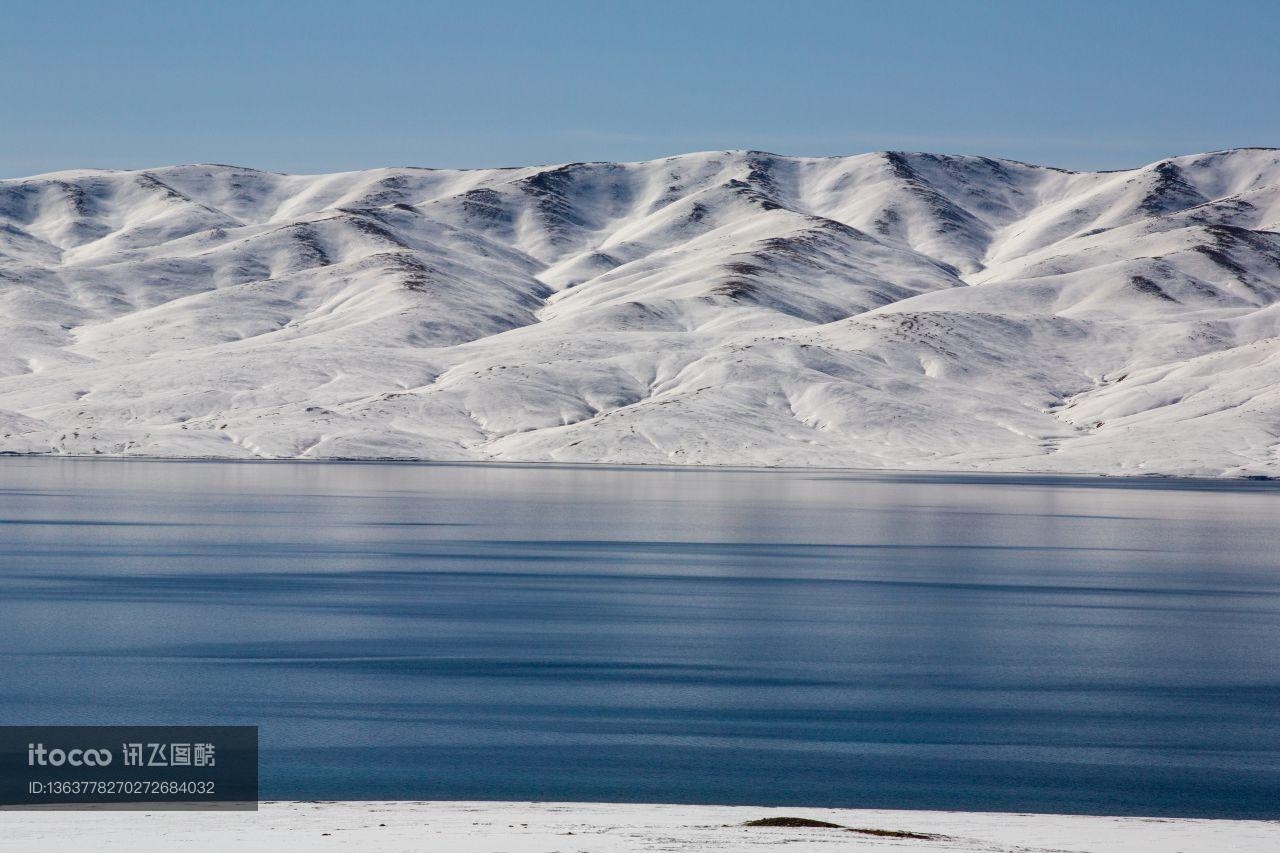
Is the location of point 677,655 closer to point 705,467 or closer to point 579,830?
point 579,830

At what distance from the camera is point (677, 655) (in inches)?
1421

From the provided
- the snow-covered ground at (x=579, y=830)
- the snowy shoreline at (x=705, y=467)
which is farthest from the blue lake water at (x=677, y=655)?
the snowy shoreline at (x=705, y=467)

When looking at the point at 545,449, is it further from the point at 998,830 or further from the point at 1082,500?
the point at 998,830

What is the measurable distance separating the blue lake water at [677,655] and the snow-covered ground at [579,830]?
171cm

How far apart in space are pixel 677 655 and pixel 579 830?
17.3 metres

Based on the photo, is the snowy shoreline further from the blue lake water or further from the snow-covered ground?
the snow-covered ground

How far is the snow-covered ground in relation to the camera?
1800cm

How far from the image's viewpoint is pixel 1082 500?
377 feet

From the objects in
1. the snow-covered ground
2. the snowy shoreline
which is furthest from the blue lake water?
the snowy shoreline

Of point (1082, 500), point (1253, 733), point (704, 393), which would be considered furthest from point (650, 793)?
point (704, 393)

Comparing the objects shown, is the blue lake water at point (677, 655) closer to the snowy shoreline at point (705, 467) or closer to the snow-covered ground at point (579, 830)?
→ the snow-covered ground at point (579, 830)

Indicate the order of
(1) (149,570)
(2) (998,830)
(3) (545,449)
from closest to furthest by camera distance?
(2) (998,830) < (1) (149,570) < (3) (545,449)

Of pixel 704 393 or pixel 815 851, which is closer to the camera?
pixel 815 851

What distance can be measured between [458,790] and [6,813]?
227 inches
